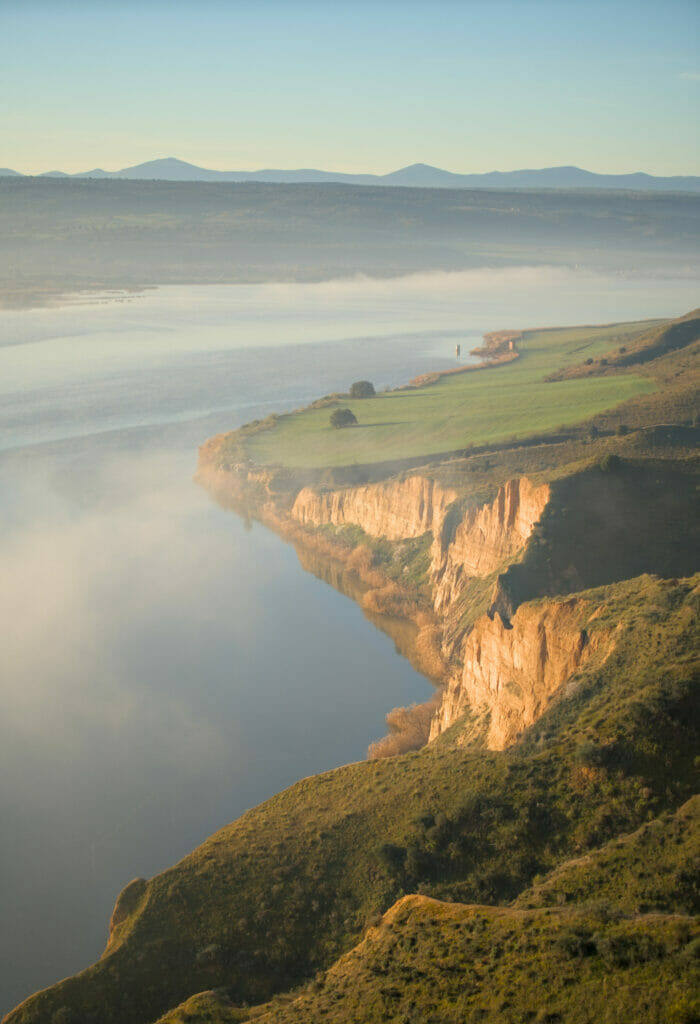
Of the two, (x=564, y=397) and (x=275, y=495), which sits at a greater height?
(x=564, y=397)

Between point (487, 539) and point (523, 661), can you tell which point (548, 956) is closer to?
point (523, 661)

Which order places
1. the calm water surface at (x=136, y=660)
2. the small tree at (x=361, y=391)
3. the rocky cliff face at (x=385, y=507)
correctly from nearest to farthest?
1. the calm water surface at (x=136, y=660)
2. the rocky cliff face at (x=385, y=507)
3. the small tree at (x=361, y=391)

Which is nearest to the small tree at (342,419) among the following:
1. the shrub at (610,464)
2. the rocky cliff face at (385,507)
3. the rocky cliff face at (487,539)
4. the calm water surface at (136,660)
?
the calm water surface at (136,660)

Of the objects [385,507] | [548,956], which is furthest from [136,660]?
[548,956]

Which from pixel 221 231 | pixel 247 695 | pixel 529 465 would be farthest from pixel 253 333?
pixel 247 695

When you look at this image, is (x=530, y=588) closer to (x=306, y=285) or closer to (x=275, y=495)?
(x=275, y=495)

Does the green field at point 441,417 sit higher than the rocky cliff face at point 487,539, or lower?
higher

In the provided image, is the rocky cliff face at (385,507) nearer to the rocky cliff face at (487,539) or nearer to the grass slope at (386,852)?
the rocky cliff face at (487,539)
